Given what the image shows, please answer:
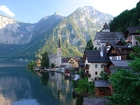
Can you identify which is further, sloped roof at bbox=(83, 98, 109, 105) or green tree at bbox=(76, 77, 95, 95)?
green tree at bbox=(76, 77, 95, 95)

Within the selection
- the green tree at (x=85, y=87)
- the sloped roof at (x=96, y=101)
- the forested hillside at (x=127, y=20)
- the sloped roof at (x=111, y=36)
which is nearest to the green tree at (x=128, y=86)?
the sloped roof at (x=96, y=101)

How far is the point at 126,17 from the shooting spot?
99062mm

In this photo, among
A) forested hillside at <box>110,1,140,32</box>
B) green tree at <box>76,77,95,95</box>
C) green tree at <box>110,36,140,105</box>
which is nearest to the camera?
green tree at <box>110,36,140,105</box>

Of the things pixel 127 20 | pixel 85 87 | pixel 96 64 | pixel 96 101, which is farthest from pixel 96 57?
pixel 127 20

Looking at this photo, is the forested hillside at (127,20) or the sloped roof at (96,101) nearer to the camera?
the sloped roof at (96,101)

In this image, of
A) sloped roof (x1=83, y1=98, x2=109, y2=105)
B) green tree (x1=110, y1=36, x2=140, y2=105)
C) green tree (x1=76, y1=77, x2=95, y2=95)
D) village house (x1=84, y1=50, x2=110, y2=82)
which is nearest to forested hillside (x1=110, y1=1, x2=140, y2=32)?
village house (x1=84, y1=50, x2=110, y2=82)

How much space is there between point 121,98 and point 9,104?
1481 inches

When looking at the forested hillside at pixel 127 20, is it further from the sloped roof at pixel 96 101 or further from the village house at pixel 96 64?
the sloped roof at pixel 96 101

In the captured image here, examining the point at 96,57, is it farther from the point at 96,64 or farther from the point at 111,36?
the point at 111,36

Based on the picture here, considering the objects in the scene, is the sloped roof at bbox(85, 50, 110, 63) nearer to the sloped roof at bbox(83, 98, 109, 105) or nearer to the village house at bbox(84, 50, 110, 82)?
the village house at bbox(84, 50, 110, 82)

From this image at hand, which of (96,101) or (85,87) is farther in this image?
(85,87)

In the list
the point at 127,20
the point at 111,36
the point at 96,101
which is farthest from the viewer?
the point at 127,20

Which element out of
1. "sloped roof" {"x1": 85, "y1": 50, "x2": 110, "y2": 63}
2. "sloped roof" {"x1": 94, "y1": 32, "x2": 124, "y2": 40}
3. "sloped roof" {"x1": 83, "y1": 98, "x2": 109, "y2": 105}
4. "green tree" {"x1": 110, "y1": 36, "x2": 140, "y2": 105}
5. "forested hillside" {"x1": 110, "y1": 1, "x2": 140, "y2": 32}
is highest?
"forested hillside" {"x1": 110, "y1": 1, "x2": 140, "y2": 32}

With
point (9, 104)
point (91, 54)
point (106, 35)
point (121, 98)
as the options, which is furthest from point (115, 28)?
point (121, 98)
